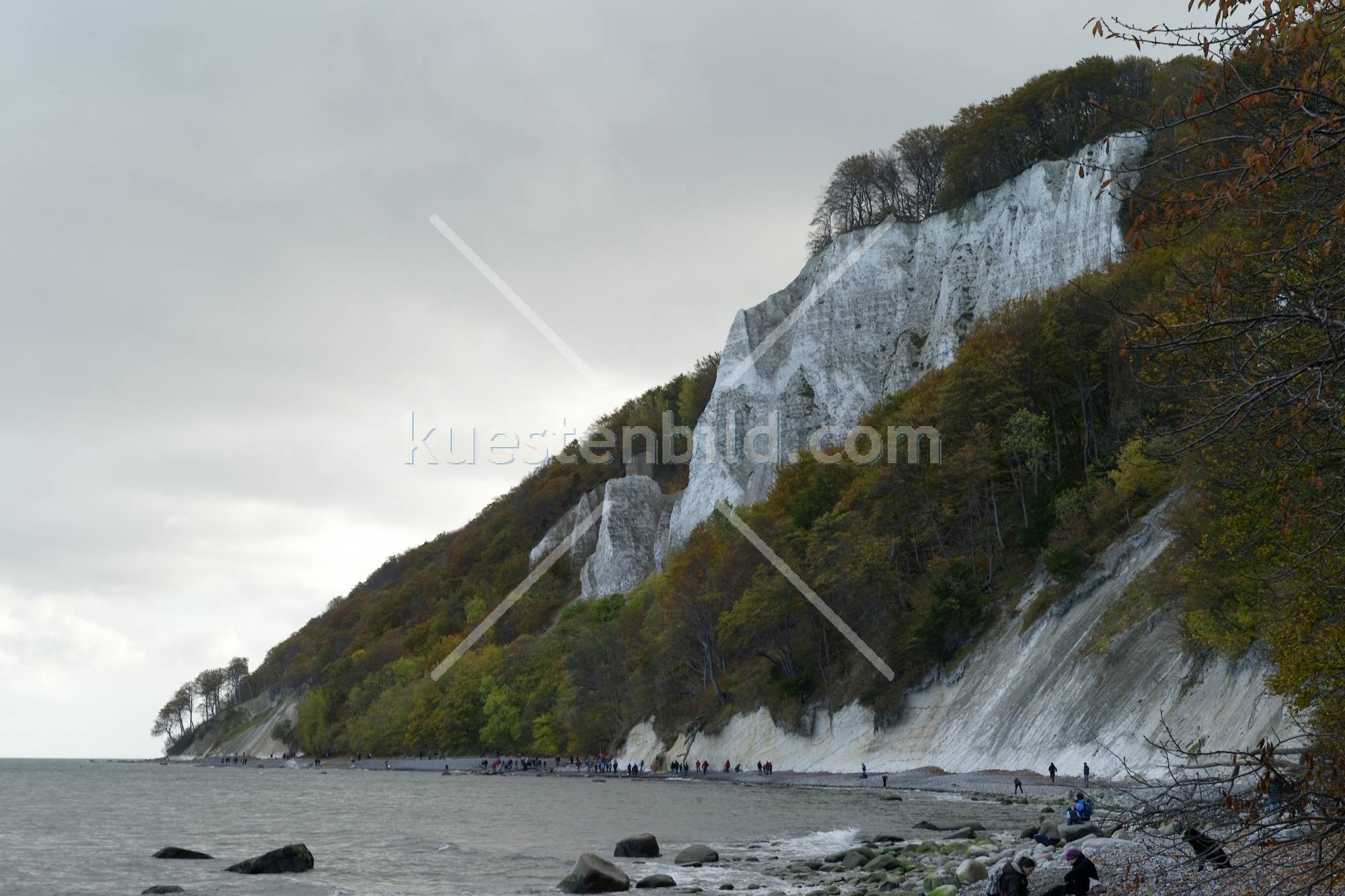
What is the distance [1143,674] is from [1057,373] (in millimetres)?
23038

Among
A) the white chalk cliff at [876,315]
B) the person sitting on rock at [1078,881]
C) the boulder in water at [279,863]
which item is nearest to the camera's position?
the person sitting on rock at [1078,881]

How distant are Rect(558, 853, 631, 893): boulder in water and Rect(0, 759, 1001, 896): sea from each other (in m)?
0.80

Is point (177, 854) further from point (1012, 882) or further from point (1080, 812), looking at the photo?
point (1012, 882)

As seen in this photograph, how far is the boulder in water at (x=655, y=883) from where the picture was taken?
19891mm

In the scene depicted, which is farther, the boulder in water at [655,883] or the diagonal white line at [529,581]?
the diagonal white line at [529,581]

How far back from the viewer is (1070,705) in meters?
38.2

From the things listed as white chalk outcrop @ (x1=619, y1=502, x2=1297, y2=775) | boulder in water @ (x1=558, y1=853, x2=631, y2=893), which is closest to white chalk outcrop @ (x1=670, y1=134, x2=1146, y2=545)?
white chalk outcrop @ (x1=619, y1=502, x2=1297, y2=775)

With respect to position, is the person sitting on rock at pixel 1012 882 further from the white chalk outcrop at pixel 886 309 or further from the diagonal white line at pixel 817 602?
the white chalk outcrop at pixel 886 309

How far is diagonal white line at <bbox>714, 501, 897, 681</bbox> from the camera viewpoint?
167ft

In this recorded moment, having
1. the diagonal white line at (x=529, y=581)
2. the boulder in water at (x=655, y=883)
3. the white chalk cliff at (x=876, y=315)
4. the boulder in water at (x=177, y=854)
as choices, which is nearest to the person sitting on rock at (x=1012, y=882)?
the boulder in water at (x=655, y=883)

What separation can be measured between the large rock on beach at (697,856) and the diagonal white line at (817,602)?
27.4 metres

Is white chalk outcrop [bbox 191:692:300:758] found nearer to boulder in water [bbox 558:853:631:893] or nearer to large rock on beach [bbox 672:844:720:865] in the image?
large rock on beach [bbox 672:844:720:865]

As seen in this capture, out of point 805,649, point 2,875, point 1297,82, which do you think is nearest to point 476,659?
point 805,649

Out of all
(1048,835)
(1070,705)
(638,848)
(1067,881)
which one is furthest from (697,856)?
(1070,705)
